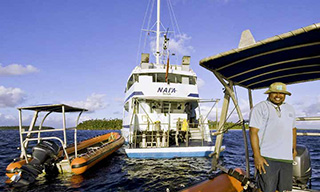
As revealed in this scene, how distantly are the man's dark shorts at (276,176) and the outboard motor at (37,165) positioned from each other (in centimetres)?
733

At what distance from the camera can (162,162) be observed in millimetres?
10609

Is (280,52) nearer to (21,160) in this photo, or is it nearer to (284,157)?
(284,157)

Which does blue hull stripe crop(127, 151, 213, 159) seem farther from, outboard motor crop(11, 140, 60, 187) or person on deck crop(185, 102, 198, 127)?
person on deck crop(185, 102, 198, 127)

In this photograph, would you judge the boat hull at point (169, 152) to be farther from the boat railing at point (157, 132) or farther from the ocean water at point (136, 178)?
the boat railing at point (157, 132)

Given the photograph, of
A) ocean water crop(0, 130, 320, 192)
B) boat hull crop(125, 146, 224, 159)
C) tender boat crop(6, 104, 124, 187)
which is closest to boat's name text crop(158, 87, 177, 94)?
boat hull crop(125, 146, 224, 159)

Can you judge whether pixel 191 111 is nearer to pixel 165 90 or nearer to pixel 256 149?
pixel 165 90

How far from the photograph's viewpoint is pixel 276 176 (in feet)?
9.81

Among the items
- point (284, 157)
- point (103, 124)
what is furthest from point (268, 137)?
point (103, 124)

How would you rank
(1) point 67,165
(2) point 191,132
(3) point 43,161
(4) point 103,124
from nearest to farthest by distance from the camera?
(3) point 43,161 < (1) point 67,165 < (2) point 191,132 < (4) point 103,124

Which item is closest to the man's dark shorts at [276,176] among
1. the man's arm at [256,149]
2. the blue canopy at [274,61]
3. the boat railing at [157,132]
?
the man's arm at [256,149]

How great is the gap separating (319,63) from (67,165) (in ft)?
29.3

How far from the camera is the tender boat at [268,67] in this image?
11.0 feet

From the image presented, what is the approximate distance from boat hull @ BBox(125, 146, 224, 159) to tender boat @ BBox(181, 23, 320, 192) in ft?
18.4

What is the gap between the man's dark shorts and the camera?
2.97 metres
